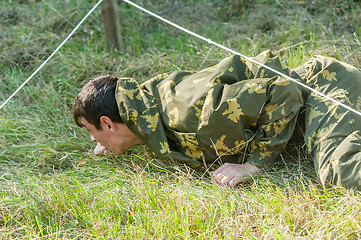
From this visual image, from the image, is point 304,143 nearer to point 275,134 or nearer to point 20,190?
point 275,134

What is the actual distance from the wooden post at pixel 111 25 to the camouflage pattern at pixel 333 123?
184 centimetres

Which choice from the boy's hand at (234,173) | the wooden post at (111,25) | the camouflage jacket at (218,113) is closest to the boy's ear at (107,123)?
the camouflage jacket at (218,113)

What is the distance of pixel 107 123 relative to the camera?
9.25 ft

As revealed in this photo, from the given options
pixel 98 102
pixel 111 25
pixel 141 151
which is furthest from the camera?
pixel 111 25

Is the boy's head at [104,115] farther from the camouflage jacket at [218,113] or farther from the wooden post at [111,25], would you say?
the wooden post at [111,25]

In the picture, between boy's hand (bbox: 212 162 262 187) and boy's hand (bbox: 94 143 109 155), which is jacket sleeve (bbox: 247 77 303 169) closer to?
boy's hand (bbox: 212 162 262 187)

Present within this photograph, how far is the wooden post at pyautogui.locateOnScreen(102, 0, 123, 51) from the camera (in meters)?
4.09

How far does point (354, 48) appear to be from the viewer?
3740mm

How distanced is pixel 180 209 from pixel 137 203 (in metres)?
0.24

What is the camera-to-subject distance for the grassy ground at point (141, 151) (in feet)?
7.32

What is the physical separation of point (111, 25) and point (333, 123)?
2272 millimetres

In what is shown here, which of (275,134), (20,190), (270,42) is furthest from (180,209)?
(270,42)

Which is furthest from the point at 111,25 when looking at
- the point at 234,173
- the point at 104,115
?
the point at 234,173

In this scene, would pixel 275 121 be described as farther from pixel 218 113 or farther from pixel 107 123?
pixel 107 123
